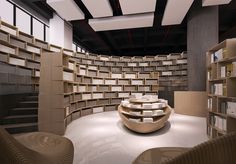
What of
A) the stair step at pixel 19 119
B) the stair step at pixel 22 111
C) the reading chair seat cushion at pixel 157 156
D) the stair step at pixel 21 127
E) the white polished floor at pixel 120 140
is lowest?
the white polished floor at pixel 120 140

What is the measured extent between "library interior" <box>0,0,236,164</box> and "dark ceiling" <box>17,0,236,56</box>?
0.29 feet

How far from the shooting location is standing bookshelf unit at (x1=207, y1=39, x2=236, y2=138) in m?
2.80

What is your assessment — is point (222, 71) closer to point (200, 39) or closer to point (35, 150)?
point (35, 150)

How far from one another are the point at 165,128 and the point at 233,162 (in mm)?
3575

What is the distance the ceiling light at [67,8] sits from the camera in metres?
5.31

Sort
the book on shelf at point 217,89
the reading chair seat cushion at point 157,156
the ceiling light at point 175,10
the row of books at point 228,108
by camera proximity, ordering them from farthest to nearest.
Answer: the ceiling light at point 175,10
the book on shelf at point 217,89
the row of books at point 228,108
the reading chair seat cushion at point 157,156

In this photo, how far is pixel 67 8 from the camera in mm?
5680

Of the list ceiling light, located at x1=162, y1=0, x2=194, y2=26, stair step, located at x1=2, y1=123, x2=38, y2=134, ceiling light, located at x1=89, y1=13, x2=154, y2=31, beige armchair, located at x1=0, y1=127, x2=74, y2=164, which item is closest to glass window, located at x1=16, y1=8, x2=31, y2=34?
ceiling light, located at x1=89, y1=13, x2=154, y2=31

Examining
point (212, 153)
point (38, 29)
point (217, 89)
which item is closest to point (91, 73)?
point (38, 29)

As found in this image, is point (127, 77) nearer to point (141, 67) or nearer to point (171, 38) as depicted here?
point (141, 67)

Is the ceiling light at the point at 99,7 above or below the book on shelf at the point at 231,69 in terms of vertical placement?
above

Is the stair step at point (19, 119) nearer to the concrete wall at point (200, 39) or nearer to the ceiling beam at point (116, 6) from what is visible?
the ceiling beam at point (116, 6)

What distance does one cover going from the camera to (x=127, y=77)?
8250 mm

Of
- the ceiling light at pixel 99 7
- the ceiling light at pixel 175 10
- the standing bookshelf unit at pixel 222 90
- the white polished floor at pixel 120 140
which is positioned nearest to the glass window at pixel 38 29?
the ceiling light at pixel 99 7
